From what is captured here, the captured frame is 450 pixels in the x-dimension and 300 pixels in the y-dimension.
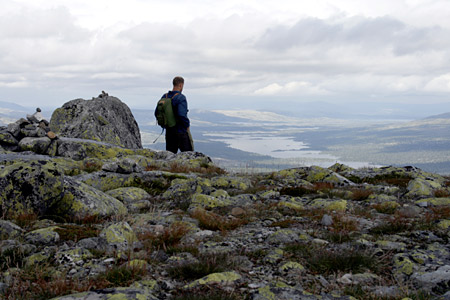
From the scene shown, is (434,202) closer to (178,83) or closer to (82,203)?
(82,203)

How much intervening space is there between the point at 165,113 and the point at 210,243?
11.2m

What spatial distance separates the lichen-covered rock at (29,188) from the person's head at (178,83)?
31.3 ft

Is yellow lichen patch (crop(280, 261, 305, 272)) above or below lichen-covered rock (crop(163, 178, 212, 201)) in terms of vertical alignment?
below

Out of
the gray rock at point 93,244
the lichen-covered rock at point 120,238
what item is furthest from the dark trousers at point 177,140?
the gray rock at point 93,244

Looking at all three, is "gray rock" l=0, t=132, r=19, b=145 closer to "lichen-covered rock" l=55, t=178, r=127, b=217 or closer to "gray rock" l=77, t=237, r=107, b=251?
"lichen-covered rock" l=55, t=178, r=127, b=217

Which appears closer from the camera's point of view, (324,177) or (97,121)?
(324,177)

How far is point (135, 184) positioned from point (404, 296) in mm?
9433

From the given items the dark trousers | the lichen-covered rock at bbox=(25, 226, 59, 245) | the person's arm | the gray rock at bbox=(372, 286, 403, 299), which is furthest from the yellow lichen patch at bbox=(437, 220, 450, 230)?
the dark trousers

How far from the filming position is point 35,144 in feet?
63.3

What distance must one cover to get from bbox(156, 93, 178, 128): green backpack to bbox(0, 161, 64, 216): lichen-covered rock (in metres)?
9.28

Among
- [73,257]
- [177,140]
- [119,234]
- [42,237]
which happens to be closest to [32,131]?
[177,140]

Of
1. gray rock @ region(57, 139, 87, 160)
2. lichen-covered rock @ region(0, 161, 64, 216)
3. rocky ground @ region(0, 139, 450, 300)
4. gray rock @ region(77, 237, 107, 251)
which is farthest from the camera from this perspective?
gray rock @ region(57, 139, 87, 160)

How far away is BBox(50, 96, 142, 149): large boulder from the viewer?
80.0 ft

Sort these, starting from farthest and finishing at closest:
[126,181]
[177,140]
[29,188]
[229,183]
A: [177,140] → [229,183] → [126,181] → [29,188]
